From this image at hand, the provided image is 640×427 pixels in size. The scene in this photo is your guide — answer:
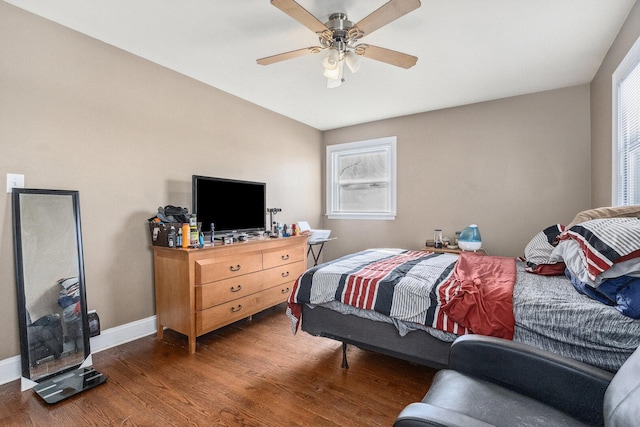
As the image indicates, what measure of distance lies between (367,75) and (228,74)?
4.56ft

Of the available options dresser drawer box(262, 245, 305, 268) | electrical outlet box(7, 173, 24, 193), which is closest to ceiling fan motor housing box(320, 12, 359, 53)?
dresser drawer box(262, 245, 305, 268)

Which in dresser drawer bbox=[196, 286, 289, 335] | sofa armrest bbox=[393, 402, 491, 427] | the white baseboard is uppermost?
sofa armrest bbox=[393, 402, 491, 427]

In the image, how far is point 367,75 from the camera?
3004 mm

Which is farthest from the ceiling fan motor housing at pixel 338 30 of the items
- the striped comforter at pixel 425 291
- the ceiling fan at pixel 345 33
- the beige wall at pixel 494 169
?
the beige wall at pixel 494 169

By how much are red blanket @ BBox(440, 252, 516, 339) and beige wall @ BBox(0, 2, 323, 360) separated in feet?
8.46

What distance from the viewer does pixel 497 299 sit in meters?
1.69

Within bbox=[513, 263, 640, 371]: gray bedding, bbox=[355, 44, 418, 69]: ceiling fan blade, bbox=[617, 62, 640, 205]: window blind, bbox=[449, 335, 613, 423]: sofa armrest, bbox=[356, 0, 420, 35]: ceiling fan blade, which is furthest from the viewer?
bbox=[617, 62, 640, 205]: window blind

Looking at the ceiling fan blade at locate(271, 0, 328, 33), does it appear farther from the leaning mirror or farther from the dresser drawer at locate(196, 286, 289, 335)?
the dresser drawer at locate(196, 286, 289, 335)

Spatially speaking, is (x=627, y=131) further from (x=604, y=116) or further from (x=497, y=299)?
(x=497, y=299)

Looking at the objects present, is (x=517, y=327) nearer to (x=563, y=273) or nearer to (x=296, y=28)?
(x=563, y=273)

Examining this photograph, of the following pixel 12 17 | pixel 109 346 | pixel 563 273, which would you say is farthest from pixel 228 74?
pixel 563 273

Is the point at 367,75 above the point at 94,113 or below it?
above

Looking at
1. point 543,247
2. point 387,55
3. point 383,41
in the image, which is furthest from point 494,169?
point 387,55

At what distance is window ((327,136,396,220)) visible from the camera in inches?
177
